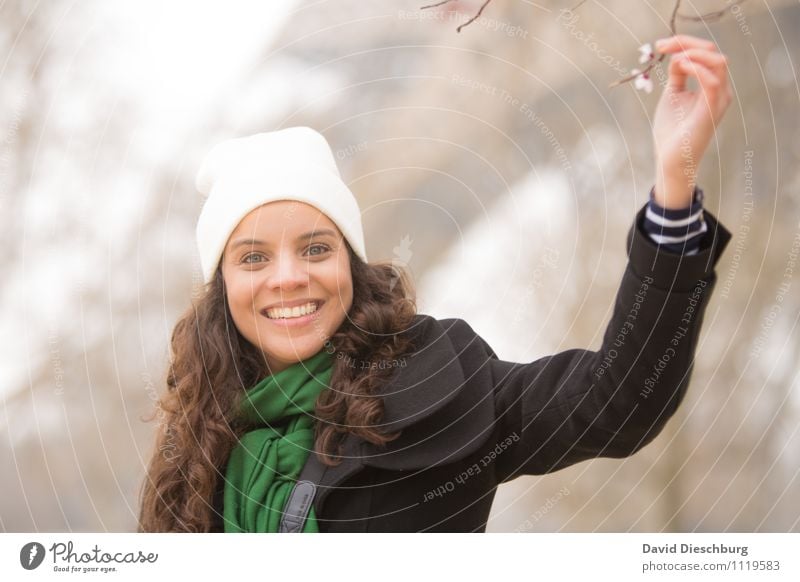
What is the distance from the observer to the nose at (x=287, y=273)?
90 cm

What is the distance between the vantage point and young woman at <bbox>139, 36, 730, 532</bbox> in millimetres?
849

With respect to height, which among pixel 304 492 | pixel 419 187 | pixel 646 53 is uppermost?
pixel 646 53

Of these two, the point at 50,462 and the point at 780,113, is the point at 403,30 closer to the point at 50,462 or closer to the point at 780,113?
the point at 780,113

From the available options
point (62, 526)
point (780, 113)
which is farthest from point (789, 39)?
point (62, 526)

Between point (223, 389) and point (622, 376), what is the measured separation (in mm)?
387

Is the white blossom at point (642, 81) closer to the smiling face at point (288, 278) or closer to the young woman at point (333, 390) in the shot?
the young woman at point (333, 390)

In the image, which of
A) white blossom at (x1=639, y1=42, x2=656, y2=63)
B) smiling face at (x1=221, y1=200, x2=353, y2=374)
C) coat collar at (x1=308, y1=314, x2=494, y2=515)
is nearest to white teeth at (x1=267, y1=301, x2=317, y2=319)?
smiling face at (x1=221, y1=200, x2=353, y2=374)

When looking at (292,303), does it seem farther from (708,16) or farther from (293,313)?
(708,16)

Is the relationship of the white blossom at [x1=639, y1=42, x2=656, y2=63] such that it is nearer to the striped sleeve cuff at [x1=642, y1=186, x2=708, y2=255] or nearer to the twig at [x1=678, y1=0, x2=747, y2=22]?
the twig at [x1=678, y1=0, x2=747, y2=22]

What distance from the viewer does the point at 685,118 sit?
79cm

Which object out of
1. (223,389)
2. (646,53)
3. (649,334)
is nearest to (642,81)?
(646,53)

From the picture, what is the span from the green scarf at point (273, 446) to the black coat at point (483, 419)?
3 cm

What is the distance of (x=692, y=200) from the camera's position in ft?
2.49

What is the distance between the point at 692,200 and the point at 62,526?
2.72ft
